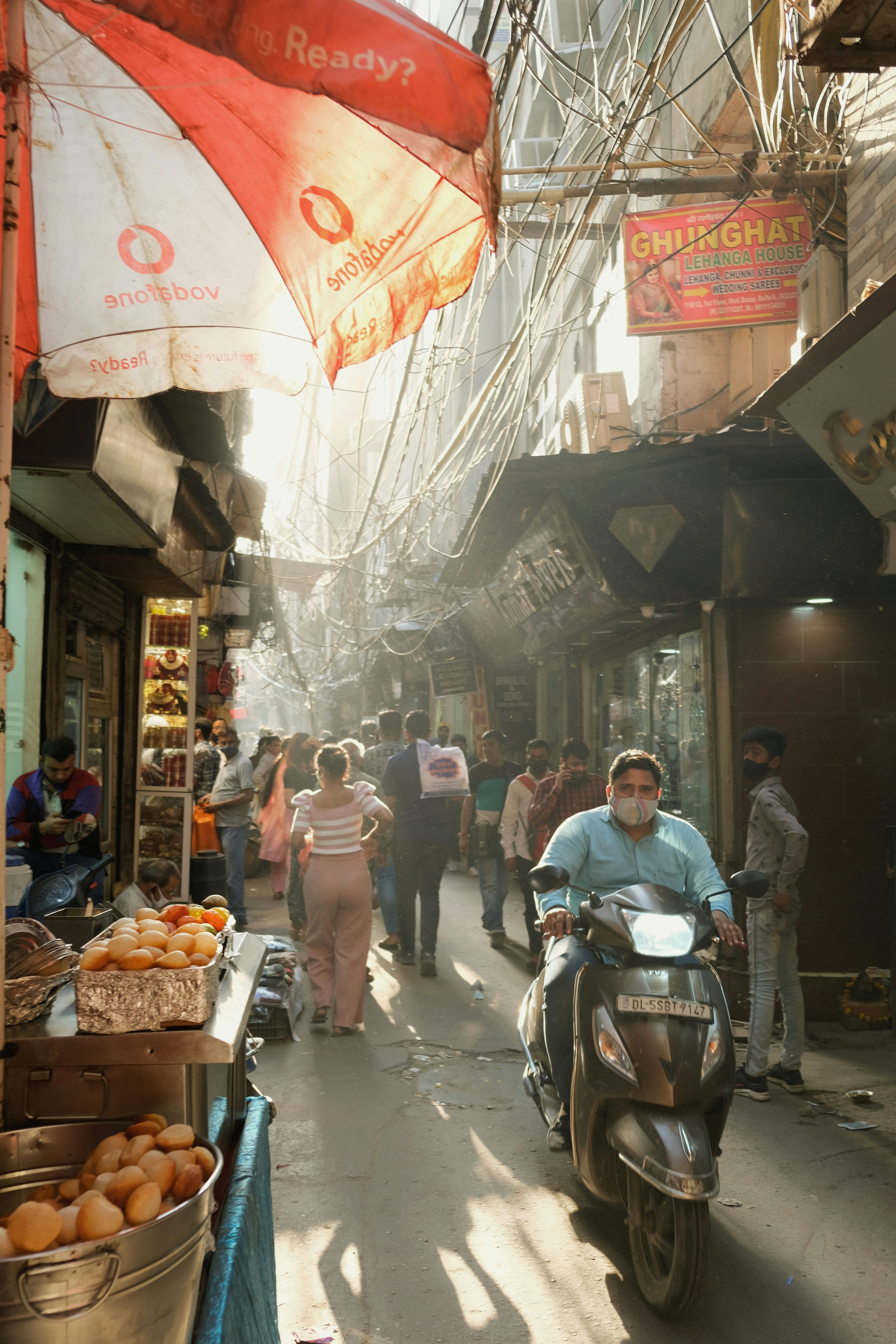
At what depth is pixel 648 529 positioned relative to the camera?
8945 mm

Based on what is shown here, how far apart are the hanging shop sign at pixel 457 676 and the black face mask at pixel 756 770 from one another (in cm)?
1355

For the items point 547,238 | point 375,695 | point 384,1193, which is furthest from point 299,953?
point 375,695

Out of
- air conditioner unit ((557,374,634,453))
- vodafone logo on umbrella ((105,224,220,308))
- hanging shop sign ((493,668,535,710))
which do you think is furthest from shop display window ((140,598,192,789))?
hanging shop sign ((493,668,535,710))

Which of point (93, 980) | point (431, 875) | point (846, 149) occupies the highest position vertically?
point (846, 149)

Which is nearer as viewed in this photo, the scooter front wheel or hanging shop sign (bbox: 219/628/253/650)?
the scooter front wheel

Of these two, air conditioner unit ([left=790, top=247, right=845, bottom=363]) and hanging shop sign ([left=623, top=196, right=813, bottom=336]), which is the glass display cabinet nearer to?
hanging shop sign ([left=623, top=196, right=813, bottom=336])

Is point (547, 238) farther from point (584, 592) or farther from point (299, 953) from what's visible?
point (299, 953)

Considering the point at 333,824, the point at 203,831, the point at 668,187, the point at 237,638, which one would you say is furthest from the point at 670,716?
the point at 237,638

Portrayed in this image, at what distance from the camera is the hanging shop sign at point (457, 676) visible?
19.7m

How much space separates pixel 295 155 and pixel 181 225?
490 mm

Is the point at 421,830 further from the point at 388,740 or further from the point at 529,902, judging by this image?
the point at 388,740

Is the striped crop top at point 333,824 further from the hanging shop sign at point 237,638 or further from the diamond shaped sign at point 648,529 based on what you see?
the hanging shop sign at point 237,638

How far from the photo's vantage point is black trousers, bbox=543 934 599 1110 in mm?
4230

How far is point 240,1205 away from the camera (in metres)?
2.52
